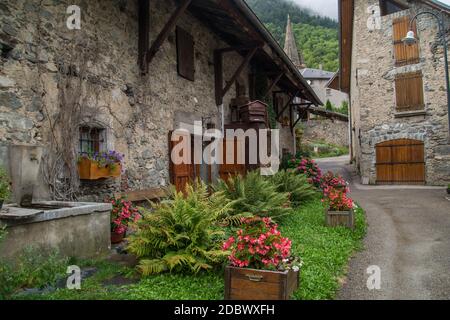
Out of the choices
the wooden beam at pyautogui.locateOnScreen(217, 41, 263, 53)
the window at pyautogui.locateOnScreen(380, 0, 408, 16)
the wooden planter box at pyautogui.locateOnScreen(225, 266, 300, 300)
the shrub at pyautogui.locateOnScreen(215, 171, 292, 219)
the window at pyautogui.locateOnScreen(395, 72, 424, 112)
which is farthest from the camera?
the window at pyautogui.locateOnScreen(380, 0, 408, 16)

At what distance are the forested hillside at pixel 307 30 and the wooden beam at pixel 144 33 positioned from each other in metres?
49.8

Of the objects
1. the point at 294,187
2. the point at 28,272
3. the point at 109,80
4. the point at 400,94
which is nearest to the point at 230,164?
the point at 294,187

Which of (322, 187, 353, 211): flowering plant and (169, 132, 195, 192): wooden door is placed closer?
(322, 187, 353, 211): flowering plant

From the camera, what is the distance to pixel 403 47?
1330cm

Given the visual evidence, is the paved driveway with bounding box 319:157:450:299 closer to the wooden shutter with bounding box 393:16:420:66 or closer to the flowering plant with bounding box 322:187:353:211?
the flowering plant with bounding box 322:187:353:211

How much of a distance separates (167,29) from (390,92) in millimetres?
10715

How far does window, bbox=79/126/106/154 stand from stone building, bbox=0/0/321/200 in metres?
0.02

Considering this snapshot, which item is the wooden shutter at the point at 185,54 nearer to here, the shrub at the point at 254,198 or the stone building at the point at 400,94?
the shrub at the point at 254,198

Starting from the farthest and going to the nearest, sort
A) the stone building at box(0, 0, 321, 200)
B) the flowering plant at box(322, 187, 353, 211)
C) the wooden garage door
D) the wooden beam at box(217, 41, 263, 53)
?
the wooden garage door → the wooden beam at box(217, 41, 263, 53) → the flowering plant at box(322, 187, 353, 211) → the stone building at box(0, 0, 321, 200)

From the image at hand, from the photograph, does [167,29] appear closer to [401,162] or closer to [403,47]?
[403,47]

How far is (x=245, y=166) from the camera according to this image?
8984 millimetres

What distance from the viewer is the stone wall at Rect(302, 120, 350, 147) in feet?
105

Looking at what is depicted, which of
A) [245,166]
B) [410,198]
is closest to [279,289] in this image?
[245,166]

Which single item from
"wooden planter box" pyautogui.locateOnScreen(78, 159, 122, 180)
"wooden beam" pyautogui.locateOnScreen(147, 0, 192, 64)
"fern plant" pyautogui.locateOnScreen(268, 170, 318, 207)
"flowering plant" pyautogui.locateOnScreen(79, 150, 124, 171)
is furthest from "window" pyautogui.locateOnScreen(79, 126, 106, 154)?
"fern plant" pyautogui.locateOnScreen(268, 170, 318, 207)
